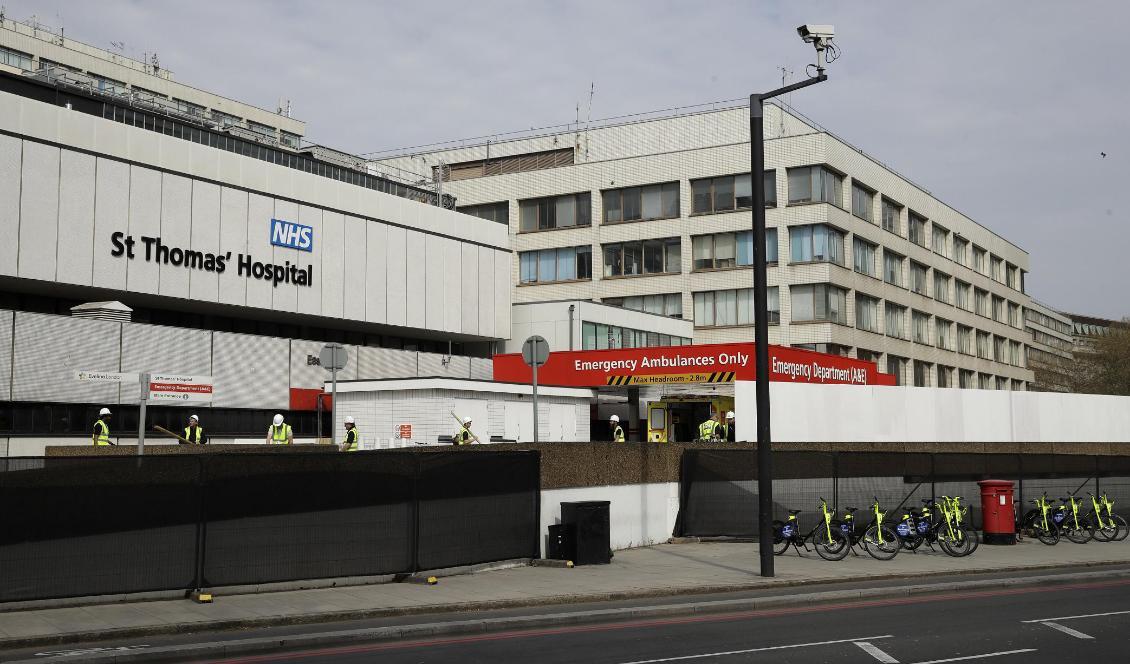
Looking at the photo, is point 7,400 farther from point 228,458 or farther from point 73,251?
point 228,458

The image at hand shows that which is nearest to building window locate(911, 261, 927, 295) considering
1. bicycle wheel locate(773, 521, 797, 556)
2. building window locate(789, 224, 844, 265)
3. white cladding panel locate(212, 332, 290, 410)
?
building window locate(789, 224, 844, 265)

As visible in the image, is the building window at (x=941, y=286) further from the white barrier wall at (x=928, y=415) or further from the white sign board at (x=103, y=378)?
the white sign board at (x=103, y=378)

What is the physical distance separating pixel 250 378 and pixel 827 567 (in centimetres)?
2811

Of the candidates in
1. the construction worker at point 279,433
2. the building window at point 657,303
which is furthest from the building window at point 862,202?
the construction worker at point 279,433

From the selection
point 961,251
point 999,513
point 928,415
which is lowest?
point 999,513

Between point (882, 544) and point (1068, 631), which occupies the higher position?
point (882, 544)

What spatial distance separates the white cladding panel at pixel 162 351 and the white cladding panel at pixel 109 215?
7.01ft

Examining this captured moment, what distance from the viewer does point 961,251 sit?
8500 cm

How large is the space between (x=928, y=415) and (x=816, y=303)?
28557mm

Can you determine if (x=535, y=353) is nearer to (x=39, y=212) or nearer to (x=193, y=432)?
(x=193, y=432)

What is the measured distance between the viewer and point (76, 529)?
1352cm

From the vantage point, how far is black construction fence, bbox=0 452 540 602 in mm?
13281

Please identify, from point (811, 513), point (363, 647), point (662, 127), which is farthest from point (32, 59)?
point (363, 647)

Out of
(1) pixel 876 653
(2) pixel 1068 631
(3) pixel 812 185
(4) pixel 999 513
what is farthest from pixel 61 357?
(3) pixel 812 185
